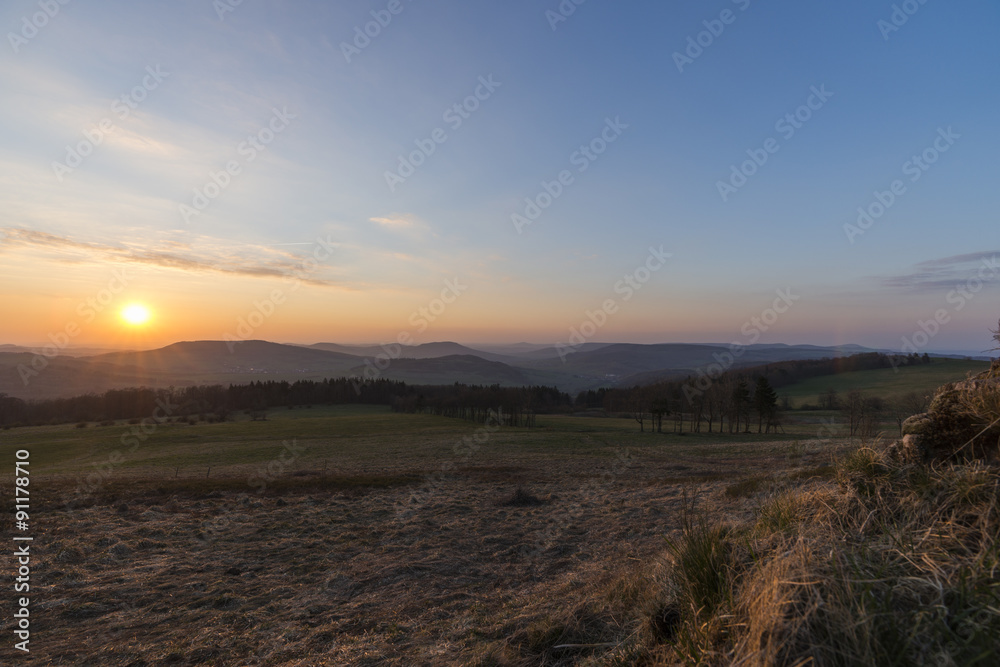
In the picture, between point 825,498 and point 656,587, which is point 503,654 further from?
point 825,498

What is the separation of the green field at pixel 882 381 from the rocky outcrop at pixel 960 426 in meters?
97.5

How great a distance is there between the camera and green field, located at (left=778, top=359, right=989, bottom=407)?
88.9 m

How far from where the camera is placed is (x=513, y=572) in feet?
32.0

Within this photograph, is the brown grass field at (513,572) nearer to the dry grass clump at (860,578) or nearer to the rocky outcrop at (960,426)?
the dry grass clump at (860,578)

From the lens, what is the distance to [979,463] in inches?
145

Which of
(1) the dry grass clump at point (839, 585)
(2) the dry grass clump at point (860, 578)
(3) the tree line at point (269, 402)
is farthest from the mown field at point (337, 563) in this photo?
(3) the tree line at point (269, 402)

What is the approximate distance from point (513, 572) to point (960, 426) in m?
8.00

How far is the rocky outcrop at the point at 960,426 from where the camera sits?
4059mm

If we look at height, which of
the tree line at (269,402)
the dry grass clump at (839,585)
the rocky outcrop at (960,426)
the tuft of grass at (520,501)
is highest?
the rocky outcrop at (960,426)

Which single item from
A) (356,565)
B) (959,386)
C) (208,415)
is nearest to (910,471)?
(959,386)

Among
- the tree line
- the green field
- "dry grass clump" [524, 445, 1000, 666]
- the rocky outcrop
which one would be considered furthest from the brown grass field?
the green field

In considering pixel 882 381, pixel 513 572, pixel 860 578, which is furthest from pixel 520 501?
pixel 882 381

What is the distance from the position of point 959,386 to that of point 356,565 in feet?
37.3

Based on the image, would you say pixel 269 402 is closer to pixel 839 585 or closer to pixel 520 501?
pixel 520 501
